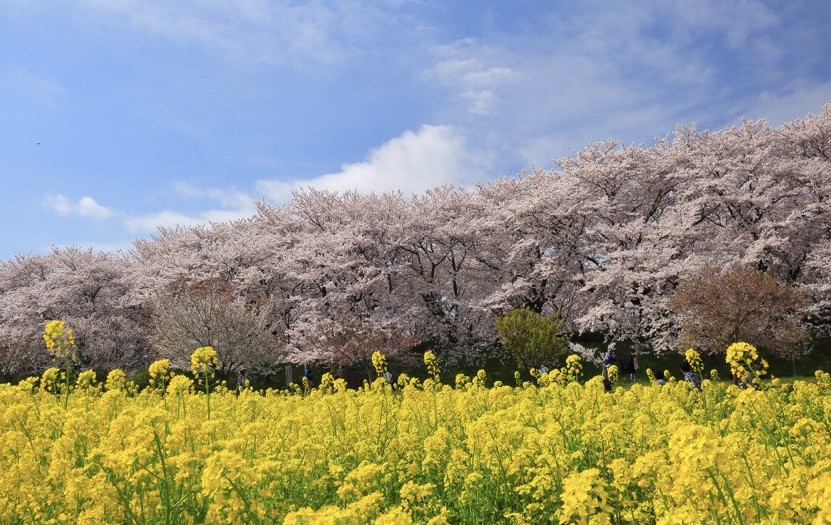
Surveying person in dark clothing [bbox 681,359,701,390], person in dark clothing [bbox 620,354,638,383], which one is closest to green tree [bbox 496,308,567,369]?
person in dark clothing [bbox 620,354,638,383]

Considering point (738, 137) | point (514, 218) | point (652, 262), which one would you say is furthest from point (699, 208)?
point (514, 218)

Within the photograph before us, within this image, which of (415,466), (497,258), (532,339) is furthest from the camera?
(497,258)

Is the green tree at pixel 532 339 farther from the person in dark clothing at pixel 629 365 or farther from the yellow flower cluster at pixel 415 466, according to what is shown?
the yellow flower cluster at pixel 415 466

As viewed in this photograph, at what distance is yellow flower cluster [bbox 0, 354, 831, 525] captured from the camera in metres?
4.16

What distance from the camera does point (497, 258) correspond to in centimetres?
3838

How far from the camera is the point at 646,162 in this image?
35938mm

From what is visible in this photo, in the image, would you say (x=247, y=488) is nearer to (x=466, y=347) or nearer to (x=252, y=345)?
(x=252, y=345)

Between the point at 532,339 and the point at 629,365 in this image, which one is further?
the point at 629,365

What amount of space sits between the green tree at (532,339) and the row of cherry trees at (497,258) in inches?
143

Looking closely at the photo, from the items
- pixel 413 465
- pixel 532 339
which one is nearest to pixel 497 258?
pixel 532 339

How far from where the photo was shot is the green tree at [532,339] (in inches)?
1113

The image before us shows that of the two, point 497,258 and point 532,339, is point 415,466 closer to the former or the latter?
point 532,339

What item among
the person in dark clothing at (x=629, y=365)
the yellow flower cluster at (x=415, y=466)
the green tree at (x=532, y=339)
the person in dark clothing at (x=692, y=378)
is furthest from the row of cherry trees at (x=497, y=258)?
the yellow flower cluster at (x=415, y=466)

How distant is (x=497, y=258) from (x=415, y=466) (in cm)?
3215
